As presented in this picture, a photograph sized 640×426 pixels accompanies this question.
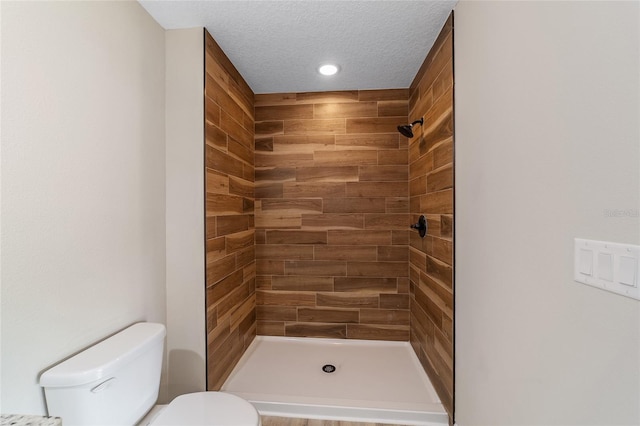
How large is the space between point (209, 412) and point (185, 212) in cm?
105

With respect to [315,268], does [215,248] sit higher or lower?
higher

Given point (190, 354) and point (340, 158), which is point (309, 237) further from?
point (190, 354)

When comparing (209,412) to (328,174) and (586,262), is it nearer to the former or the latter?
(586,262)

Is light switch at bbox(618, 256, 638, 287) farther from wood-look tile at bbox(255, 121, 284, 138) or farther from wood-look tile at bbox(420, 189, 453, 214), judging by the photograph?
wood-look tile at bbox(255, 121, 284, 138)

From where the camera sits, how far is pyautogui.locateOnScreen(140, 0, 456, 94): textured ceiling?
4.93 ft

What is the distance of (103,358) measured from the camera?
1.07 m

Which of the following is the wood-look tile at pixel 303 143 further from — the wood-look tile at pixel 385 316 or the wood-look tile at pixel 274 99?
the wood-look tile at pixel 385 316

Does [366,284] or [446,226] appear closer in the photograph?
[446,226]

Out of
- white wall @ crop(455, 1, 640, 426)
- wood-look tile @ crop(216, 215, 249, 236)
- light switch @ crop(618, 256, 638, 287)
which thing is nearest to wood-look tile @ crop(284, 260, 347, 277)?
wood-look tile @ crop(216, 215, 249, 236)

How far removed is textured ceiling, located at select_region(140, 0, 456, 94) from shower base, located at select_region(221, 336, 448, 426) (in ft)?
7.50

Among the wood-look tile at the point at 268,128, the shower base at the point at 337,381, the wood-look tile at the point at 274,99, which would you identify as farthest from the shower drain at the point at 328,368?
the wood-look tile at the point at 274,99

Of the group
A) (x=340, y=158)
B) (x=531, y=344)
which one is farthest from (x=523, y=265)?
(x=340, y=158)

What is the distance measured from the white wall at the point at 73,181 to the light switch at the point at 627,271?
5.49 feet

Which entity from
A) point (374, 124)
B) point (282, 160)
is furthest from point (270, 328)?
point (374, 124)
